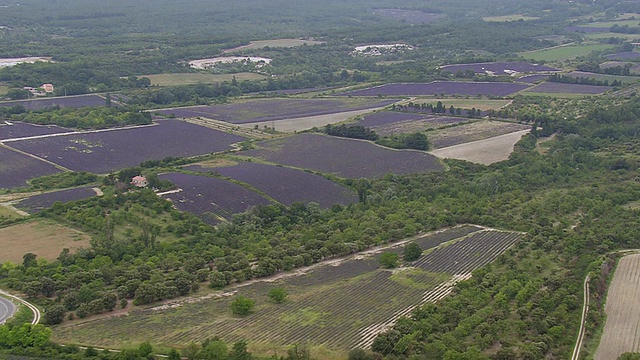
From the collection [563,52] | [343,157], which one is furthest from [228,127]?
[563,52]

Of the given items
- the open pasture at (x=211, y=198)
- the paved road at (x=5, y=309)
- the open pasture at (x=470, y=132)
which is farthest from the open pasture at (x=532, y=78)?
the paved road at (x=5, y=309)

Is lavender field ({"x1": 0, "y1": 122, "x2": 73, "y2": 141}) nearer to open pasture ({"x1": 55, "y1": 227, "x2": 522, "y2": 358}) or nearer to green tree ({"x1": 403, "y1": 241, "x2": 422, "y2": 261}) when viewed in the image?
open pasture ({"x1": 55, "y1": 227, "x2": 522, "y2": 358})

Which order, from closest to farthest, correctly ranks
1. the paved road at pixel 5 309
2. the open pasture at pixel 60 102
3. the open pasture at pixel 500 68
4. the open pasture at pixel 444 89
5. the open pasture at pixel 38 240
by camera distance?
1. the paved road at pixel 5 309
2. the open pasture at pixel 38 240
3. the open pasture at pixel 60 102
4. the open pasture at pixel 444 89
5. the open pasture at pixel 500 68

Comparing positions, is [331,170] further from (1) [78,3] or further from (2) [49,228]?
(1) [78,3]

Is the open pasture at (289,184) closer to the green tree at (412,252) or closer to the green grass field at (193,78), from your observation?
the green tree at (412,252)

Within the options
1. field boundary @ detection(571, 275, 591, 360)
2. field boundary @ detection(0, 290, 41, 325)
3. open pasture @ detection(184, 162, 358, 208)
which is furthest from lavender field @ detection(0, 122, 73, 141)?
field boundary @ detection(571, 275, 591, 360)
